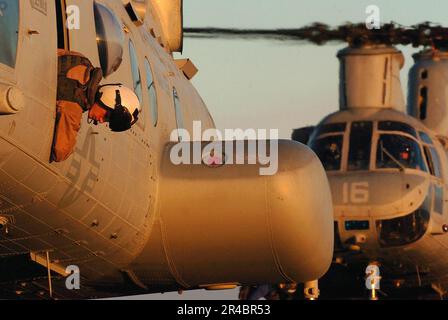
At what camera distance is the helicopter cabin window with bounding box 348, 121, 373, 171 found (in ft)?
73.4

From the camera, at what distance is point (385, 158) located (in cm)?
2225

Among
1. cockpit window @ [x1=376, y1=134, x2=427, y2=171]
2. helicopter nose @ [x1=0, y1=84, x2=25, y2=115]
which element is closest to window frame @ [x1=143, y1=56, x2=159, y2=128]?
helicopter nose @ [x1=0, y1=84, x2=25, y2=115]

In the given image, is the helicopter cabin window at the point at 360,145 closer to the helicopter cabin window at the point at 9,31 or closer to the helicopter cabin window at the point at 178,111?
the helicopter cabin window at the point at 178,111

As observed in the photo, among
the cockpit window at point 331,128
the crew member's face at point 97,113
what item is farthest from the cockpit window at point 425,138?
the crew member's face at point 97,113

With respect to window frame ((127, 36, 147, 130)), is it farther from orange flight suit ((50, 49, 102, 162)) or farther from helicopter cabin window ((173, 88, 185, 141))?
orange flight suit ((50, 49, 102, 162))

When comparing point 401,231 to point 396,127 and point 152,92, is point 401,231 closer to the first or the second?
point 396,127

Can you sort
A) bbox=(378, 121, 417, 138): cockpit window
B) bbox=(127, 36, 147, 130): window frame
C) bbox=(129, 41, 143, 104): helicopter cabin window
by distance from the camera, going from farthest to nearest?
bbox=(378, 121, 417, 138): cockpit window < bbox=(129, 41, 143, 104): helicopter cabin window < bbox=(127, 36, 147, 130): window frame

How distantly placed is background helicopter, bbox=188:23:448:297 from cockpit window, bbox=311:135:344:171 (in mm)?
19

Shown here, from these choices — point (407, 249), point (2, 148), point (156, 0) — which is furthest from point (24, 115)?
point (407, 249)

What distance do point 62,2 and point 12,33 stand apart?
1.04 m

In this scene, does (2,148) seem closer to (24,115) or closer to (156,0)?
(24,115)

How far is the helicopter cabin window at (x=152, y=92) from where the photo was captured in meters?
11.2

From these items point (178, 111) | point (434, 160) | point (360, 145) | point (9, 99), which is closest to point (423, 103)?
point (434, 160)

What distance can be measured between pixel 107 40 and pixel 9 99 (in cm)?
211
